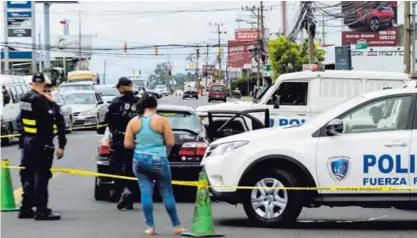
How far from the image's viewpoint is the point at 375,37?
276 ft

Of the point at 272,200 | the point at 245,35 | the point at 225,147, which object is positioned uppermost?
the point at 245,35

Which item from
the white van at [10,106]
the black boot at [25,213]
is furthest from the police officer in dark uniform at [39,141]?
the white van at [10,106]

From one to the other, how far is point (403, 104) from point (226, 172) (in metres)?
2.39

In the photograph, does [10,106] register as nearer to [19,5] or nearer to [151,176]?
[151,176]

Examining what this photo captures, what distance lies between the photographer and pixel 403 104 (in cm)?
998

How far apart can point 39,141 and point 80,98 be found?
73.1ft

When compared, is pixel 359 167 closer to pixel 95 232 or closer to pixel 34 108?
pixel 95 232

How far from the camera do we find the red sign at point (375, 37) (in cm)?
8350

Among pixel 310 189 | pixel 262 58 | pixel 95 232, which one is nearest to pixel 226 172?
pixel 310 189

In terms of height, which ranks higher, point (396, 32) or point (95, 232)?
point (396, 32)

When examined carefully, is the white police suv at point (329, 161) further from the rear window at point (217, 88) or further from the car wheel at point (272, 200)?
the rear window at point (217, 88)

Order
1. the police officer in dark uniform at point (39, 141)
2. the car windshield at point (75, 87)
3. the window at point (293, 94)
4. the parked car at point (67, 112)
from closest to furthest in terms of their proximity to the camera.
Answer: the police officer in dark uniform at point (39, 141)
the window at point (293, 94)
the parked car at point (67, 112)
the car windshield at point (75, 87)

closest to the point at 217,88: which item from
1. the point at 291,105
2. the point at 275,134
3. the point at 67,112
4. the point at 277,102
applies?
the point at 67,112

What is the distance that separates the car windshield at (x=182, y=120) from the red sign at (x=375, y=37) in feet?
235
